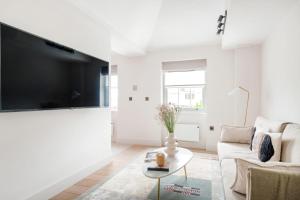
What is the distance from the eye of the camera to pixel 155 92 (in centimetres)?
461

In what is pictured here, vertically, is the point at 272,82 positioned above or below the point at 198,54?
below

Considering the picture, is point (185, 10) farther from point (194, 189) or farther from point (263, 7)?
point (194, 189)

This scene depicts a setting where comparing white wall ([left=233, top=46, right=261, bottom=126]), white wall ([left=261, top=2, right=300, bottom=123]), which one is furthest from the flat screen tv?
white wall ([left=233, top=46, right=261, bottom=126])

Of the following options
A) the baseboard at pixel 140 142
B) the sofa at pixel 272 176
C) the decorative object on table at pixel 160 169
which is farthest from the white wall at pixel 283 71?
the baseboard at pixel 140 142

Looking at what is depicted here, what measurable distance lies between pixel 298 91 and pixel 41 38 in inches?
112

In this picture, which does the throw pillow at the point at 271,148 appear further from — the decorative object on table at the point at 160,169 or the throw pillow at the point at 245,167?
the decorative object on table at the point at 160,169

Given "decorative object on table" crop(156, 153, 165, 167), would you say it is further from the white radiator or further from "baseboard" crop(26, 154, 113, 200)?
the white radiator

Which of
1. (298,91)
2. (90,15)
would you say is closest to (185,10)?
(90,15)

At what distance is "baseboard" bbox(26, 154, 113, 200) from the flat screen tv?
915 mm

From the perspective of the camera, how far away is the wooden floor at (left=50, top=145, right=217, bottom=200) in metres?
2.24

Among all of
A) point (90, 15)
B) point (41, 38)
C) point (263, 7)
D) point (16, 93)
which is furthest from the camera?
point (90, 15)

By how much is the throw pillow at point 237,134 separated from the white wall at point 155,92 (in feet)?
3.06

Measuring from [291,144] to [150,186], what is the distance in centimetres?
162

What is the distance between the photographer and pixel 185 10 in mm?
3205
